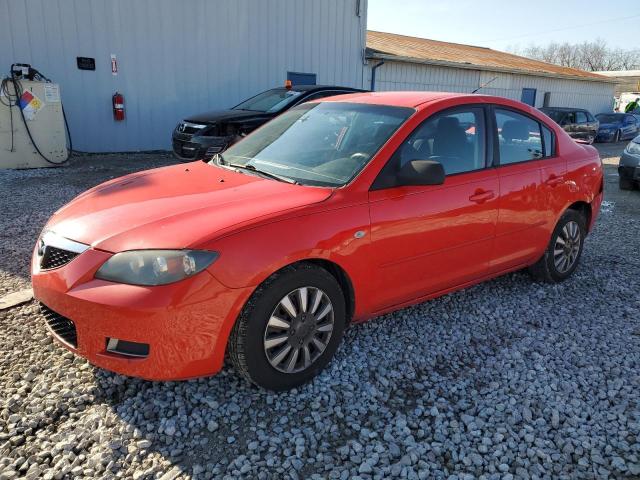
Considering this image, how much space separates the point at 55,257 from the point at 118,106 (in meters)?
9.62

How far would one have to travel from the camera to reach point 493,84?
21.9 m

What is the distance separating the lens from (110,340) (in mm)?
2488

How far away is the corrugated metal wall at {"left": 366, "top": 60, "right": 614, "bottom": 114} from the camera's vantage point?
1739cm

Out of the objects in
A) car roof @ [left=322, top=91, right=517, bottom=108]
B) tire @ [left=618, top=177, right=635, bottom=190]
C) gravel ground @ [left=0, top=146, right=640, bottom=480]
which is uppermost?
car roof @ [left=322, top=91, right=517, bottom=108]

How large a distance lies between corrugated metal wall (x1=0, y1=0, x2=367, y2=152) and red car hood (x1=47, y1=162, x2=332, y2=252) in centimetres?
803

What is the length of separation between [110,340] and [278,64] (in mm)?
12570

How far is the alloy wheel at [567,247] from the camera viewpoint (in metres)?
4.48

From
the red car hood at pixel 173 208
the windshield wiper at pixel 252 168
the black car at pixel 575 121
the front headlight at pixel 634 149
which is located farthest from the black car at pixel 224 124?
Result: the black car at pixel 575 121

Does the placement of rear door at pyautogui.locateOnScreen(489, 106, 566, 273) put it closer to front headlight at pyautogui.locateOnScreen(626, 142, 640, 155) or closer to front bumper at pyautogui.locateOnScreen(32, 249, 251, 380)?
front bumper at pyautogui.locateOnScreen(32, 249, 251, 380)

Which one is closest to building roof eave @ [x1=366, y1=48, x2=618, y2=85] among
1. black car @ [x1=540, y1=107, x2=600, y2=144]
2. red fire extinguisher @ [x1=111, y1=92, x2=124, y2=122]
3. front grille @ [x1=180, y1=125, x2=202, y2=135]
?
black car @ [x1=540, y1=107, x2=600, y2=144]

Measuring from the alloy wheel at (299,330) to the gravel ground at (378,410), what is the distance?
0.18 m

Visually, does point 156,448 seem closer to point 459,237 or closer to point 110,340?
point 110,340

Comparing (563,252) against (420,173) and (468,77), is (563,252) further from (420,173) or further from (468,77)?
(468,77)

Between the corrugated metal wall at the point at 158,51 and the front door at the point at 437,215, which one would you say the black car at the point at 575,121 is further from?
the front door at the point at 437,215
